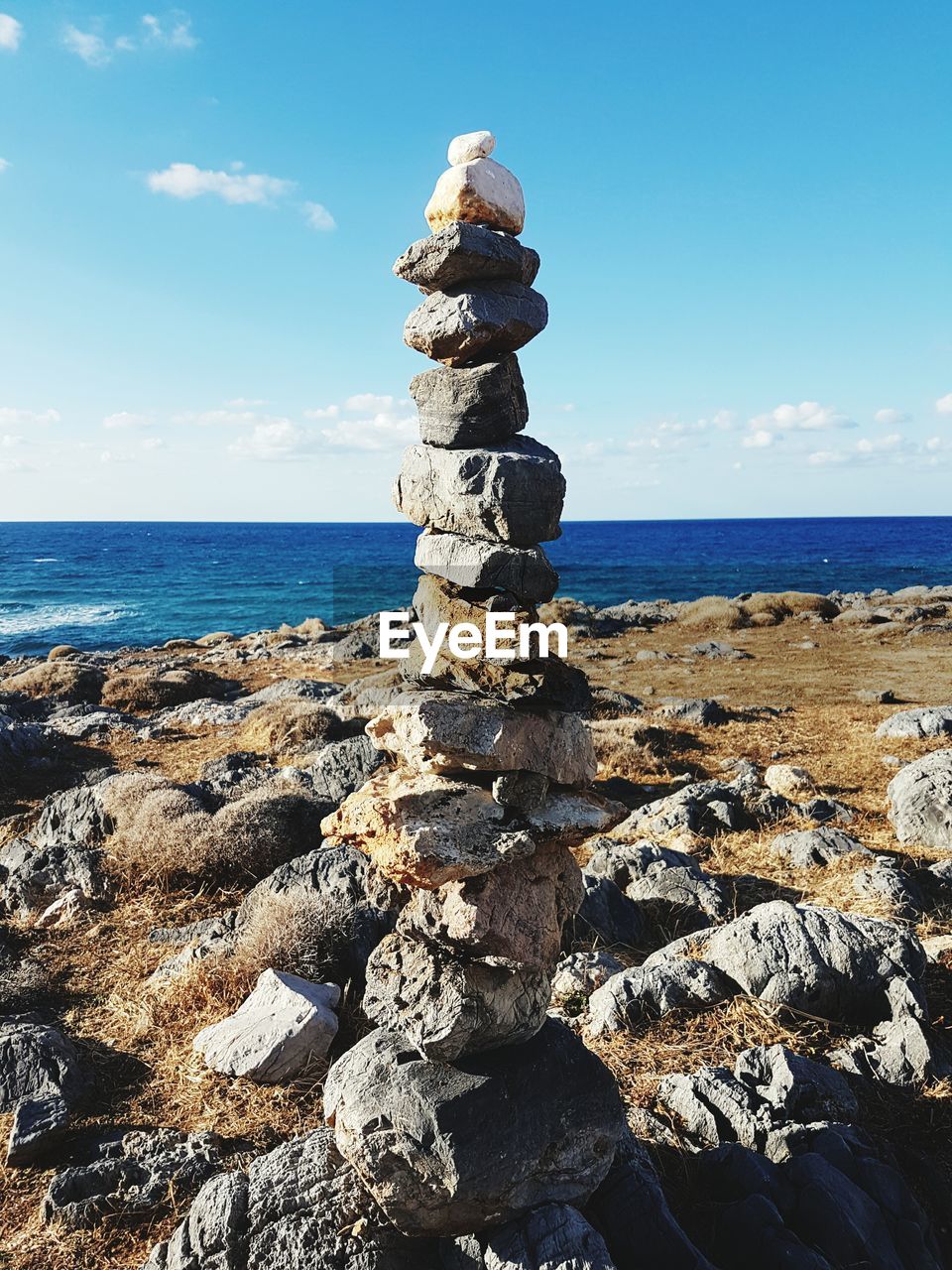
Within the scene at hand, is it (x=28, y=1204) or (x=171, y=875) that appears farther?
(x=171, y=875)

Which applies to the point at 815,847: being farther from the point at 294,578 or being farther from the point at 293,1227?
the point at 294,578

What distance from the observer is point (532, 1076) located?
436 cm

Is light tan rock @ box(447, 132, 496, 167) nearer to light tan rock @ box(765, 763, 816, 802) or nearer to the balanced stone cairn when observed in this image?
the balanced stone cairn

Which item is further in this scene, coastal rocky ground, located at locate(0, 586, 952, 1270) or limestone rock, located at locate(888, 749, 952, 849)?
limestone rock, located at locate(888, 749, 952, 849)

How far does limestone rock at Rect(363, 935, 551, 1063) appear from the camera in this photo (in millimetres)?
4211

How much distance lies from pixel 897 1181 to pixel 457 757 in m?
3.80

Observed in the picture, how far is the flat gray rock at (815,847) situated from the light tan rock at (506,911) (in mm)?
6175

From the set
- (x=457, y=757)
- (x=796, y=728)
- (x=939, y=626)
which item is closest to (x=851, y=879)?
(x=457, y=757)

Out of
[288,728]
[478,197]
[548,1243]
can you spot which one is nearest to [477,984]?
[548,1243]

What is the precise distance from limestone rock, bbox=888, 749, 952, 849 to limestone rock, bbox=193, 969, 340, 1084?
7.65m

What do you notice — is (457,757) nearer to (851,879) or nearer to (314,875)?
(314,875)

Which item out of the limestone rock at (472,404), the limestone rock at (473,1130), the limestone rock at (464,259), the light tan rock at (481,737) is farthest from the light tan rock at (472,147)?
the limestone rock at (473,1130)

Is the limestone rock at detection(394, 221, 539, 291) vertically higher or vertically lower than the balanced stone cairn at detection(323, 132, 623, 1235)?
higher

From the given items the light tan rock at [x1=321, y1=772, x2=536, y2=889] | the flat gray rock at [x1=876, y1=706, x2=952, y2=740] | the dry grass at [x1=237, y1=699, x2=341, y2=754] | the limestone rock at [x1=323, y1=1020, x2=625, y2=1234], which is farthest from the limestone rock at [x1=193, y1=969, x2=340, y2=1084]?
the flat gray rock at [x1=876, y1=706, x2=952, y2=740]
